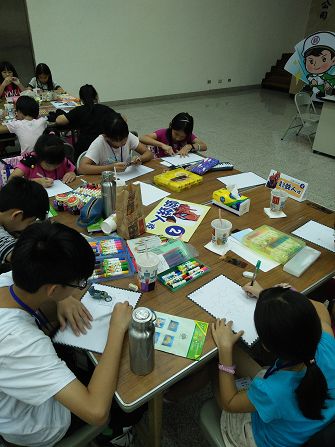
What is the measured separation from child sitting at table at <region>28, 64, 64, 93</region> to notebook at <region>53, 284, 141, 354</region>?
4146 mm

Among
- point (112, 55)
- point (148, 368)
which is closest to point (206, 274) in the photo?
point (148, 368)

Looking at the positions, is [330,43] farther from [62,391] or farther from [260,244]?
[62,391]

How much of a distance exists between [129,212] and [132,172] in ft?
2.79

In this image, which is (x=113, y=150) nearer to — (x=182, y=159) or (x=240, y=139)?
(x=182, y=159)

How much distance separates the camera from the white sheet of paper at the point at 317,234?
1596mm

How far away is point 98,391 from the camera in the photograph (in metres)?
0.90

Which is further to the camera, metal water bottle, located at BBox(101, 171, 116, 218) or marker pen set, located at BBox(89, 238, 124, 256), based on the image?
metal water bottle, located at BBox(101, 171, 116, 218)

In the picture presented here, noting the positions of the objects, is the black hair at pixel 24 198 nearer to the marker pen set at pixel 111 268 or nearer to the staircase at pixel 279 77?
the marker pen set at pixel 111 268

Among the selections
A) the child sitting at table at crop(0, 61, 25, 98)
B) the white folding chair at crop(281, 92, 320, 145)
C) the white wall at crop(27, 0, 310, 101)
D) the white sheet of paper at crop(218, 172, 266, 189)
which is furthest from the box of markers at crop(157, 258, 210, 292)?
the white wall at crop(27, 0, 310, 101)

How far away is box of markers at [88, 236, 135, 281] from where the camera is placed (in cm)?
133

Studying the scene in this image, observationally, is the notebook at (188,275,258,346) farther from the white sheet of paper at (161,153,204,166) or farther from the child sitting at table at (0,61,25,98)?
the child sitting at table at (0,61,25,98)

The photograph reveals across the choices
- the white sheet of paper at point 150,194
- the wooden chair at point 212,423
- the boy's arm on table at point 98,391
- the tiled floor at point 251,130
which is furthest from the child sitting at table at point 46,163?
A: the tiled floor at point 251,130

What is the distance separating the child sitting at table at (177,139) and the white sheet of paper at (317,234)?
4.00 ft

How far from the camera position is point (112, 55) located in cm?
654
